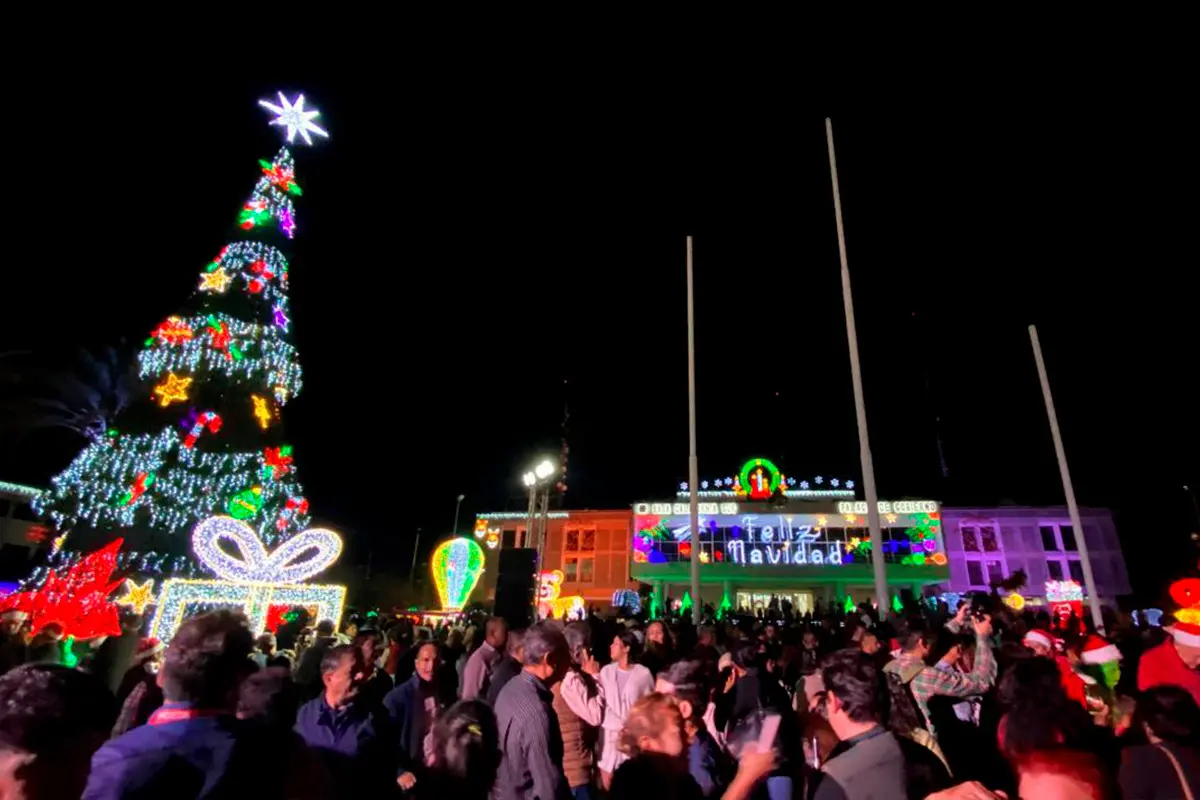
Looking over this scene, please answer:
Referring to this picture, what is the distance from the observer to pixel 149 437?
2155 cm

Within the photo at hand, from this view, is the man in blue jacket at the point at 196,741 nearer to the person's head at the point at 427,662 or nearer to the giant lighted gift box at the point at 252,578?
the person's head at the point at 427,662

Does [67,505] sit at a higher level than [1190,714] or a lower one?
higher

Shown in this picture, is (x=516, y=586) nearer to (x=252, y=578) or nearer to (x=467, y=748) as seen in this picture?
(x=467, y=748)

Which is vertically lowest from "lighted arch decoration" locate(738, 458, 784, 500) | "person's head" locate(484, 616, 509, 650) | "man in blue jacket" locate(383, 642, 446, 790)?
"man in blue jacket" locate(383, 642, 446, 790)

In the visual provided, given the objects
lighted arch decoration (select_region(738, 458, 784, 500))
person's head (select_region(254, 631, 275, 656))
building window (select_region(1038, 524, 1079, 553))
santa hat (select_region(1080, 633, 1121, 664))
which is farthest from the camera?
building window (select_region(1038, 524, 1079, 553))

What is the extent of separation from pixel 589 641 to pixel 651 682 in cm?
74

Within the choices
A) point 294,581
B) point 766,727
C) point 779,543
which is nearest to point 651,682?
point 766,727

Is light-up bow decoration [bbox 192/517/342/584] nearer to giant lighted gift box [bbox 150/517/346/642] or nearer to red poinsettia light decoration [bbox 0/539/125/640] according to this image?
giant lighted gift box [bbox 150/517/346/642]

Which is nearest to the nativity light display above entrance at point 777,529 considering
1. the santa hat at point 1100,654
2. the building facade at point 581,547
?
the building facade at point 581,547

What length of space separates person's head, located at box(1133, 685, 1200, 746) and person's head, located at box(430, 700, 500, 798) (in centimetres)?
391

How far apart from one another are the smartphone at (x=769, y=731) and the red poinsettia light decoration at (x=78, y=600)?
17.3 m

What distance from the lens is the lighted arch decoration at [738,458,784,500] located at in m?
36.8

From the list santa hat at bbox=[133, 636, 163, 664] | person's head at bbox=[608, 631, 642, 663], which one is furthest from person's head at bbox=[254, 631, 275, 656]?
person's head at bbox=[608, 631, 642, 663]

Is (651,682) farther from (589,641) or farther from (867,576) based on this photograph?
(867,576)
